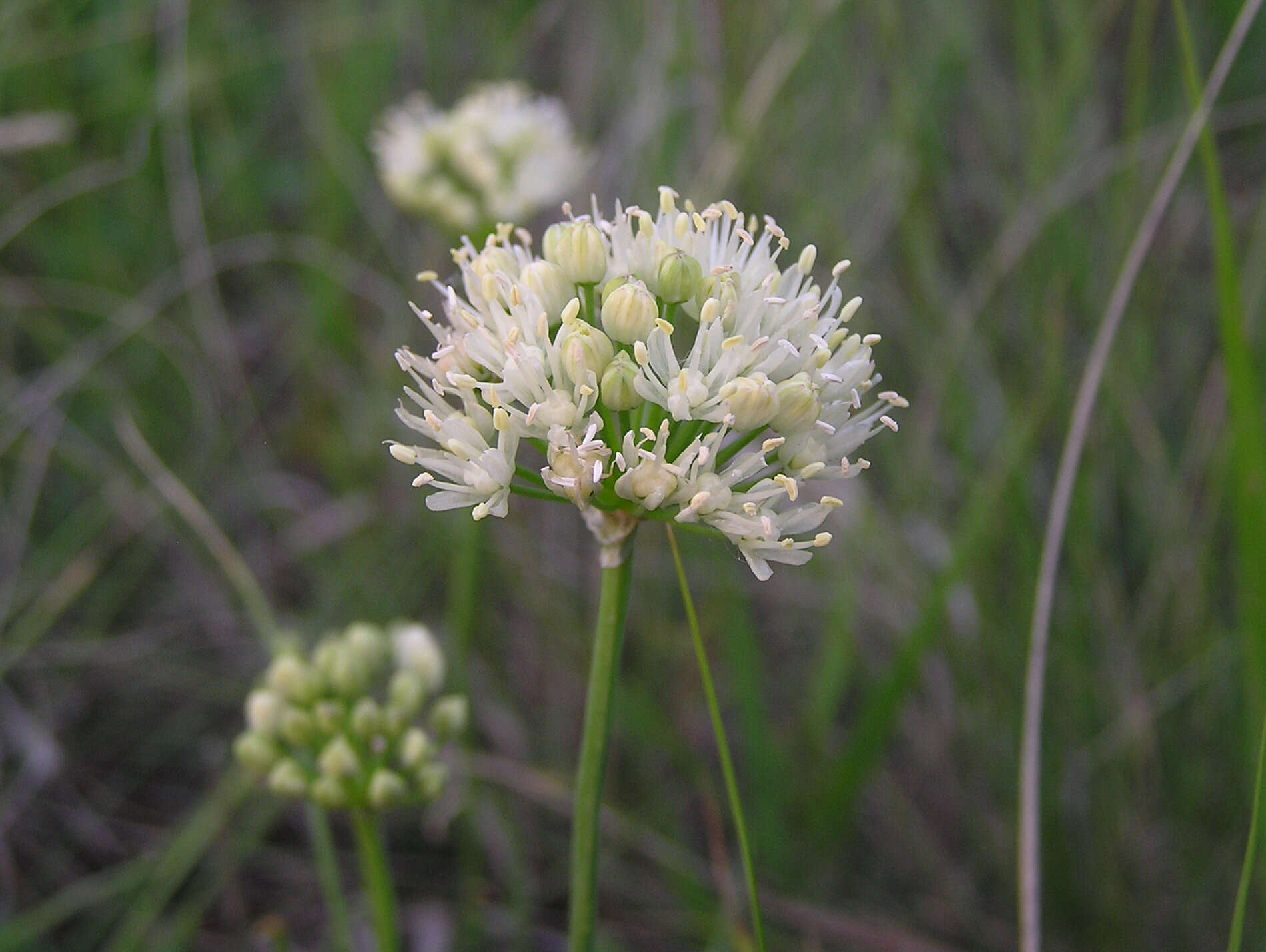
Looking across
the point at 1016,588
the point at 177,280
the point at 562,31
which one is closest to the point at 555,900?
the point at 1016,588

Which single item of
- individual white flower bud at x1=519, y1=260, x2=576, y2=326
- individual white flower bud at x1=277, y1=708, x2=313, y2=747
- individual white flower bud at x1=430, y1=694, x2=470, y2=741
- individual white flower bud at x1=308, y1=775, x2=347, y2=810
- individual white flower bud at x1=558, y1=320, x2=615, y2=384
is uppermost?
individual white flower bud at x1=519, y1=260, x2=576, y2=326

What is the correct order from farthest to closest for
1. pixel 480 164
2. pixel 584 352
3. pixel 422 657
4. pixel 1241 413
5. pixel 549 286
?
pixel 480 164 → pixel 422 657 → pixel 1241 413 → pixel 549 286 → pixel 584 352

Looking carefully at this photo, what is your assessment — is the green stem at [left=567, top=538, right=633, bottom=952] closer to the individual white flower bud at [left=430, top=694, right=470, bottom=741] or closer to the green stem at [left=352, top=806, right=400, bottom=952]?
the green stem at [left=352, top=806, right=400, bottom=952]

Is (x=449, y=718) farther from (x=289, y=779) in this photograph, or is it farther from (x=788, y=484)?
(x=788, y=484)

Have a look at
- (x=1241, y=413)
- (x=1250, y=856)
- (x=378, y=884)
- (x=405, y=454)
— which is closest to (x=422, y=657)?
(x=378, y=884)

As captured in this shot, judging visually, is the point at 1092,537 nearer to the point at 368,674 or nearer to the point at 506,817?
the point at 506,817

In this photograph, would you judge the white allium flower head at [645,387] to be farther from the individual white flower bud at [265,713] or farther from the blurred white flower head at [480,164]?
the blurred white flower head at [480,164]

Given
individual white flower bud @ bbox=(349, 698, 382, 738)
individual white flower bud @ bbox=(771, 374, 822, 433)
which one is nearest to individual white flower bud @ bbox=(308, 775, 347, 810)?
individual white flower bud @ bbox=(349, 698, 382, 738)

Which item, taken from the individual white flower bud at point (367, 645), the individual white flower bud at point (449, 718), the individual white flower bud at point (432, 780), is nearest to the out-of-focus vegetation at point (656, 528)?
the individual white flower bud at point (367, 645)
